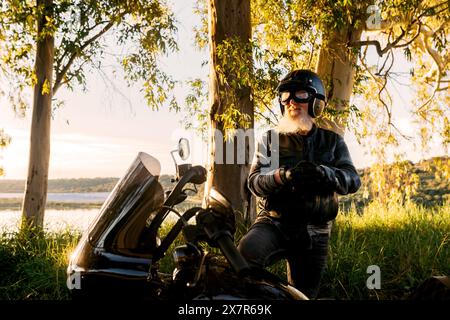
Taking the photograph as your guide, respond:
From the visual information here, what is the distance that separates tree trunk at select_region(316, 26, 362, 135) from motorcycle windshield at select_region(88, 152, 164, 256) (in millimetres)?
5669

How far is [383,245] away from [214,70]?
342 centimetres

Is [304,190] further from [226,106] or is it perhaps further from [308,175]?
[226,106]

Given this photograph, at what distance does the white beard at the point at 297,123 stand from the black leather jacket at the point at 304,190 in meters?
0.03

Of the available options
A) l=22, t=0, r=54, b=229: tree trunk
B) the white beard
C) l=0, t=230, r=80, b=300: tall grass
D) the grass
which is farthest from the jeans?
l=22, t=0, r=54, b=229: tree trunk

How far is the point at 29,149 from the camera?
30.4ft

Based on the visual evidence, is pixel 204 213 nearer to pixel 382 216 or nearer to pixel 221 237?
pixel 221 237

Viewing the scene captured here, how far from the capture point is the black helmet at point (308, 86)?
3154mm

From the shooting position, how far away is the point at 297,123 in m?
3.25

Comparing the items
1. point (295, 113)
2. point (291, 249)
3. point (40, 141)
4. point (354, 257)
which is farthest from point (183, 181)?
point (40, 141)

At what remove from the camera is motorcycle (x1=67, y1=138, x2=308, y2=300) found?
6.42ft

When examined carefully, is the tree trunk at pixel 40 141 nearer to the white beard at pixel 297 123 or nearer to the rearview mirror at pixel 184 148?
the white beard at pixel 297 123

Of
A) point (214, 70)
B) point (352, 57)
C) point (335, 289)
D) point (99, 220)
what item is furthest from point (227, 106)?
point (99, 220)

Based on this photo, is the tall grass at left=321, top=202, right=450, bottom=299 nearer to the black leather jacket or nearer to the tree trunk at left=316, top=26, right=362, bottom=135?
the tree trunk at left=316, top=26, right=362, bottom=135

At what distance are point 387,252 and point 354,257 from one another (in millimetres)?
725
